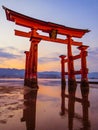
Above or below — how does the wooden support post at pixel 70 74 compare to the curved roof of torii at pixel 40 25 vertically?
below

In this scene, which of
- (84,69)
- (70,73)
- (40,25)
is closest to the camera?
(40,25)

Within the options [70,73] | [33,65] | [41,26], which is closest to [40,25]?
[41,26]

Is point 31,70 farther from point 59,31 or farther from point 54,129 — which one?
point 54,129

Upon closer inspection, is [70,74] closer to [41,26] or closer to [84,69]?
[84,69]

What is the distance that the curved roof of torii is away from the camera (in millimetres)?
10391

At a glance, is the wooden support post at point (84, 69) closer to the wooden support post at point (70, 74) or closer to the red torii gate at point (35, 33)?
the wooden support post at point (70, 74)

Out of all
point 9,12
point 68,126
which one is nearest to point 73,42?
point 9,12

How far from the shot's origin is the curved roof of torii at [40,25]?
10.4 metres

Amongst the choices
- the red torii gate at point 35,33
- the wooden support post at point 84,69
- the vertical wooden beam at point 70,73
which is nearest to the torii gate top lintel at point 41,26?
the red torii gate at point 35,33

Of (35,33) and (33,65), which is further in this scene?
(35,33)

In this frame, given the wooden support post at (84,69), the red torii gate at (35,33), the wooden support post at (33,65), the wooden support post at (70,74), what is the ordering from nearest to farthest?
the wooden support post at (33,65), the red torii gate at (35,33), the wooden support post at (84,69), the wooden support post at (70,74)

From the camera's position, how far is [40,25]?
37.4 feet

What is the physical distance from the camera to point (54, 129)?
7.98 feet

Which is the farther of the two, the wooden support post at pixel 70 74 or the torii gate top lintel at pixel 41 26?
the wooden support post at pixel 70 74
